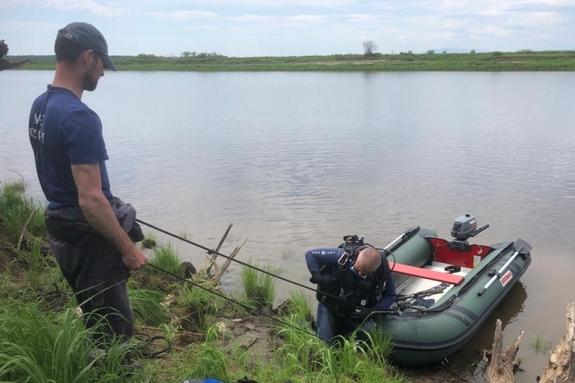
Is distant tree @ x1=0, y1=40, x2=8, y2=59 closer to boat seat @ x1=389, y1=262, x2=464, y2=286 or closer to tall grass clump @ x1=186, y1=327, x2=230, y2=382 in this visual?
tall grass clump @ x1=186, y1=327, x2=230, y2=382

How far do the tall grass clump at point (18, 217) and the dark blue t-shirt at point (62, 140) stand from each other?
11.7ft

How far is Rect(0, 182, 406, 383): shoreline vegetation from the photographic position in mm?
2320

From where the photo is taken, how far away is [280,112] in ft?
74.2

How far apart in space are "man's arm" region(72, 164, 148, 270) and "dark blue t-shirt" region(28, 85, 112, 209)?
0.05m

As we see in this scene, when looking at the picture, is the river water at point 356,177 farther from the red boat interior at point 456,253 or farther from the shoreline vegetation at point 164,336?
the shoreline vegetation at point 164,336

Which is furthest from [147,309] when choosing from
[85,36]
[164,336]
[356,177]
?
[356,177]

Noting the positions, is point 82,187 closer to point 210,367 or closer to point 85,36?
point 85,36

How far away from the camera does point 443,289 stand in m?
5.68

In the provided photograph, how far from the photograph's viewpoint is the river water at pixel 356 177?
7.25 meters

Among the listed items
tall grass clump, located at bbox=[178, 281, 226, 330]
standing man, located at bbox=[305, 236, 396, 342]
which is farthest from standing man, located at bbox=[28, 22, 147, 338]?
standing man, located at bbox=[305, 236, 396, 342]

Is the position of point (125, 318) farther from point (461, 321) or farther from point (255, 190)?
point (255, 190)

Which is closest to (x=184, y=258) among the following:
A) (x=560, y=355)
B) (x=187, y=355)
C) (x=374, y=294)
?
(x=374, y=294)

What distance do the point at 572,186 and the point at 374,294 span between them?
7.57 meters

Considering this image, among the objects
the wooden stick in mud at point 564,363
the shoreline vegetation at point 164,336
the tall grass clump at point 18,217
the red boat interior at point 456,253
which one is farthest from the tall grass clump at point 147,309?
the red boat interior at point 456,253
